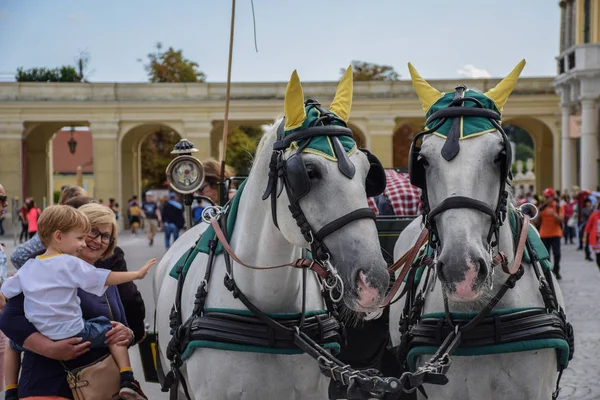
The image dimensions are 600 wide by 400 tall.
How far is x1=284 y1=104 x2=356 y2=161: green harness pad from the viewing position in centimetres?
→ 359

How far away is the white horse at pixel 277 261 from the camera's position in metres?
3.50

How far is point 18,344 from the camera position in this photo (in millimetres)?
4461

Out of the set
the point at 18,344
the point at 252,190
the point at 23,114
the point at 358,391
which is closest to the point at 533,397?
the point at 358,391

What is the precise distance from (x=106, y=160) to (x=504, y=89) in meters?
38.4

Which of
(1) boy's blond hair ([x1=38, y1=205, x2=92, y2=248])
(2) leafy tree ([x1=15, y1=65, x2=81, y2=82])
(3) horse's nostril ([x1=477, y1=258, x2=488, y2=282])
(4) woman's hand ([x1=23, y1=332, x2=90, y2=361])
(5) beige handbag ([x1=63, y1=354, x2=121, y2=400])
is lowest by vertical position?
(5) beige handbag ([x1=63, y1=354, x2=121, y2=400])

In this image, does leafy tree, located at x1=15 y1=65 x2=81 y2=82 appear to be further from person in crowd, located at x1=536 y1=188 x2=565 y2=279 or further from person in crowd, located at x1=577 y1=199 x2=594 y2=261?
person in crowd, located at x1=536 y1=188 x2=565 y2=279

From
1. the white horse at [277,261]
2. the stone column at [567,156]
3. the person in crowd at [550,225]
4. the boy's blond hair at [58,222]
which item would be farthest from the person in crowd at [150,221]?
the white horse at [277,261]

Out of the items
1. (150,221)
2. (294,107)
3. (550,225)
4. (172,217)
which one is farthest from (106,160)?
(294,107)

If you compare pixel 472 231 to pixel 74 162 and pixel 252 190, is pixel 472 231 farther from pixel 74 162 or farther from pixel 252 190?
pixel 74 162

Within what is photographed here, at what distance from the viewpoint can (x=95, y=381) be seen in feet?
Answer: 14.2

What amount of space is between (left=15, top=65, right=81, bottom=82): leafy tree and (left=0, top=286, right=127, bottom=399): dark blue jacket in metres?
71.5

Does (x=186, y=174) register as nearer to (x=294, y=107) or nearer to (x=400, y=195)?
(x=400, y=195)

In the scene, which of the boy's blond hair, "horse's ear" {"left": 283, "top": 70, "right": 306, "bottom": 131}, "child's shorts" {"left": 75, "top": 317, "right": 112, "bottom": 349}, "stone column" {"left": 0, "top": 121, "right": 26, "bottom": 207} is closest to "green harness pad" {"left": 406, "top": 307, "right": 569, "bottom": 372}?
"horse's ear" {"left": 283, "top": 70, "right": 306, "bottom": 131}

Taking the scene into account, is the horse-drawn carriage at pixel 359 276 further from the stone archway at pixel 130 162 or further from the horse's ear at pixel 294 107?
the stone archway at pixel 130 162
